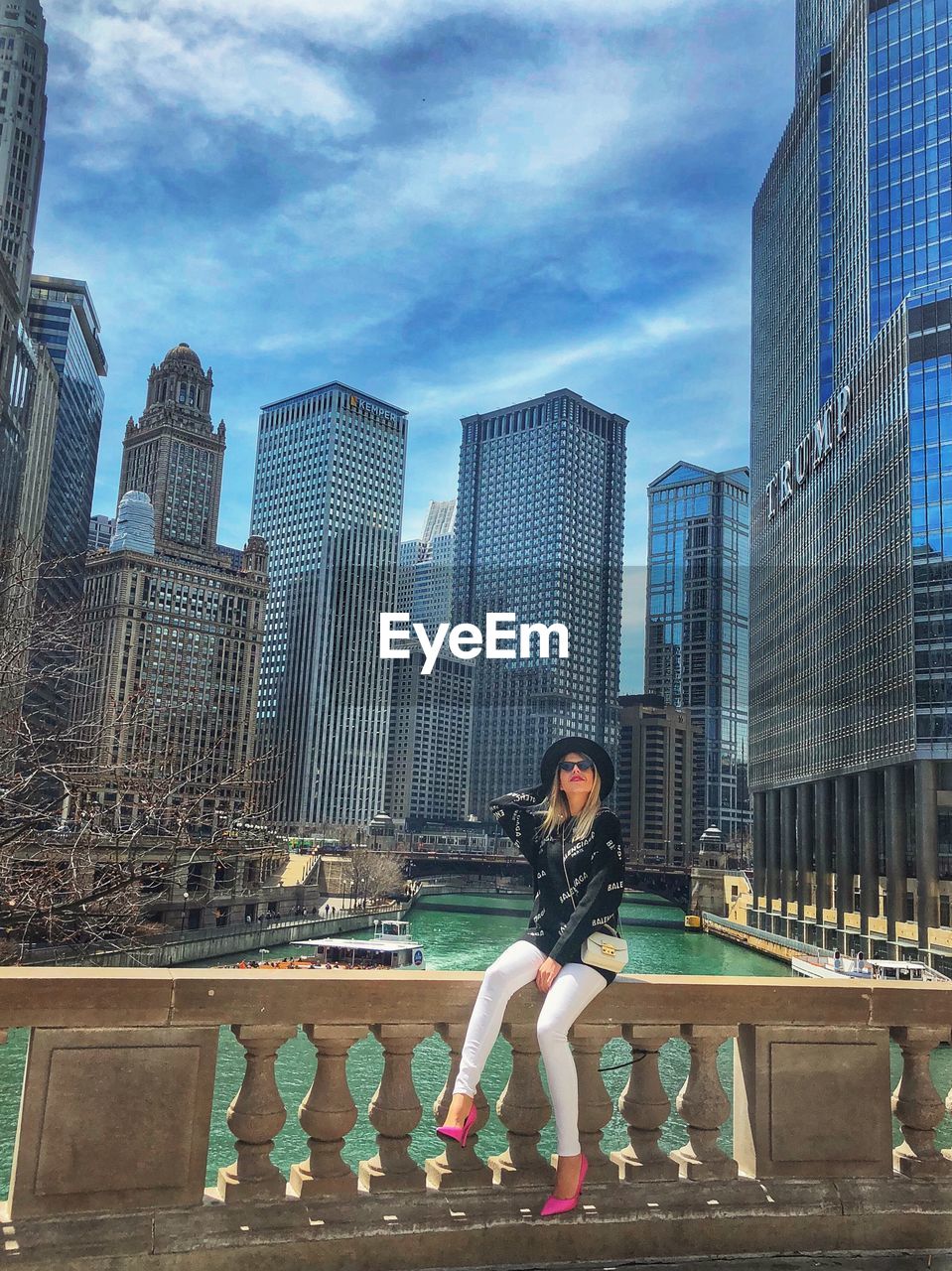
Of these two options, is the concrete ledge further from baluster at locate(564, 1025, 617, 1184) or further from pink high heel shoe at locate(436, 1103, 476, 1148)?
pink high heel shoe at locate(436, 1103, 476, 1148)

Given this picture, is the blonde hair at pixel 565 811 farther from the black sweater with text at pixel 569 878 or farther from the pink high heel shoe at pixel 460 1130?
the pink high heel shoe at pixel 460 1130

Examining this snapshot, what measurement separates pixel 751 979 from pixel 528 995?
4.60ft

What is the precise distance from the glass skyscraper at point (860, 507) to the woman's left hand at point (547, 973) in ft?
222

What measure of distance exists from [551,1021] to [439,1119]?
1630 millimetres

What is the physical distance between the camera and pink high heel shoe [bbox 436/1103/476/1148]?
5.68 meters

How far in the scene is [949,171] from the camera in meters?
87.9

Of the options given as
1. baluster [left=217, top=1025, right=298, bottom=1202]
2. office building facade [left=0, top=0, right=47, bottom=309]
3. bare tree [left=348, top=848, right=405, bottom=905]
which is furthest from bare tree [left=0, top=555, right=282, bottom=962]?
office building facade [left=0, top=0, right=47, bottom=309]

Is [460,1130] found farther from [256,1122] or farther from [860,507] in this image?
[860,507]

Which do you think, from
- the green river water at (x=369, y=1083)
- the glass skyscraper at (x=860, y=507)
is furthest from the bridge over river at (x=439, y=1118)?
the glass skyscraper at (x=860, y=507)

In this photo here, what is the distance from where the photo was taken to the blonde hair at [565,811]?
20.4 feet

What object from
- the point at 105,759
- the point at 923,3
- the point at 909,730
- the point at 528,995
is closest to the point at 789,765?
the point at 909,730

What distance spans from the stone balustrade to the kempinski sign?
9537cm

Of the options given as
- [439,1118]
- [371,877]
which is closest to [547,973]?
[439,1118]

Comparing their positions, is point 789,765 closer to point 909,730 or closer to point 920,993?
point 909,730
